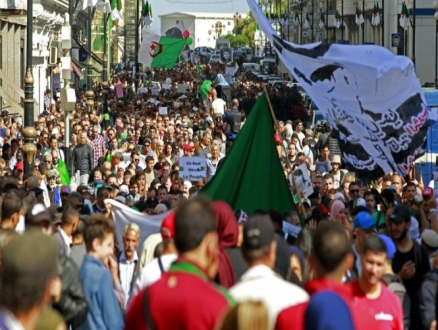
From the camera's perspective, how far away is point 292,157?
72.3 ft

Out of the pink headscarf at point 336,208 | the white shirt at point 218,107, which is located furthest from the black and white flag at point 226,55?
the pink headscarf at point 336,208

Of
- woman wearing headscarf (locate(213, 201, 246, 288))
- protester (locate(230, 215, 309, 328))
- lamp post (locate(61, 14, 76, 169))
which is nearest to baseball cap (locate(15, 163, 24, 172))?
lamp post (locate(61, 14, 76, 169))

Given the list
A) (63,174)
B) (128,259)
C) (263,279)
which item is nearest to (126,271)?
(128,259)

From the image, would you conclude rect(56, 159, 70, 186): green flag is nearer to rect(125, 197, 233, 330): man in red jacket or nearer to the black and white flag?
rect(125, 197, 233, 330): man in red jacket

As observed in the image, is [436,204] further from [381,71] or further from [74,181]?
[74,181]

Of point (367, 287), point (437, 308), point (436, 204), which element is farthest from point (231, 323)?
point (436, 204)

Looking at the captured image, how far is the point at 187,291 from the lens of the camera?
17.1 feet

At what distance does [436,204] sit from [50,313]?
9346 mm

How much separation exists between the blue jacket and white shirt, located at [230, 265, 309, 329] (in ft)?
6.30

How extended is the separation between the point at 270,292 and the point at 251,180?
6344mm

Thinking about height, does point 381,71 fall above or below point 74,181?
above

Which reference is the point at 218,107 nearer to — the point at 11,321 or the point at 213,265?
the point at 213,265

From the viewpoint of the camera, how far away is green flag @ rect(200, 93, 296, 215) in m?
12.3

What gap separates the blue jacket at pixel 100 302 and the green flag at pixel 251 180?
4180 mm
